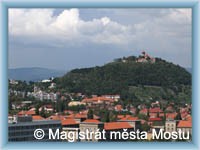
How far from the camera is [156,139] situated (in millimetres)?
3850

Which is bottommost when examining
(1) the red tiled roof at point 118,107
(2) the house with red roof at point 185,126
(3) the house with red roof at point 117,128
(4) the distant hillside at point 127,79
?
(3) the house with red roof at point 117,128

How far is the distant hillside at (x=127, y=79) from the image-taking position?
5.38m

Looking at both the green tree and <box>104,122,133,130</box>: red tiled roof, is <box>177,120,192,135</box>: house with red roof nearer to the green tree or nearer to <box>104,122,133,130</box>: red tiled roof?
<box>104,122,133,130</box>: red tiled roof

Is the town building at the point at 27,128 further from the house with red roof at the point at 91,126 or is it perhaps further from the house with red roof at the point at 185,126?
the house with red roof at the point at 185,126

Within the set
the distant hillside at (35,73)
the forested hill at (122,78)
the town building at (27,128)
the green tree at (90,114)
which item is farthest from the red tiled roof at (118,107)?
the town building at (27,128)

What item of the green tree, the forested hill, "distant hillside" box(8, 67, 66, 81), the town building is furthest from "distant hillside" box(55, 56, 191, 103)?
the town building

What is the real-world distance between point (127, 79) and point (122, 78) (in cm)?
8

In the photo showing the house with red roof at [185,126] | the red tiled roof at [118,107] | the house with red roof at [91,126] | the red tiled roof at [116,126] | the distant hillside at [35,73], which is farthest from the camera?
the red tiled roof at [118,107]

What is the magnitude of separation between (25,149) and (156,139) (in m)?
1.05

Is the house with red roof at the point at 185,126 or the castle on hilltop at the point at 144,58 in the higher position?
the castle on hilltop at the point at 144,58

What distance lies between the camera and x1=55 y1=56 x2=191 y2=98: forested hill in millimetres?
5363

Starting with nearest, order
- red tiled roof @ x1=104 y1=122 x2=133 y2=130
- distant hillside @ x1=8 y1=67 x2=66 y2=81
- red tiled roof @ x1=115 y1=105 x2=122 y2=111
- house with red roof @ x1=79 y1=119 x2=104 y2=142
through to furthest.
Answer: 1. house with red roof @ x1=79 y1=119 x2=104 y2=142
2. red tiled roof @ x1=104 y1=122 x2=133 y2=130
3. distant hillside @ x1=8 y1=67 x2=66 y2=81
4. red tiled roof @ x1=115 y1=105 x2=122 y2=111
